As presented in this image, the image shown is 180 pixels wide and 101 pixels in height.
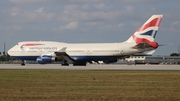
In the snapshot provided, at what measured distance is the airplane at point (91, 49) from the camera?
77625 mm

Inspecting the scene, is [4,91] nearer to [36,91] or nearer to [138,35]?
[36,91]

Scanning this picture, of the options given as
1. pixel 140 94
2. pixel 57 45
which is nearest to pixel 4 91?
pixel 140 94

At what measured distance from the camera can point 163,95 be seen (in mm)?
21766

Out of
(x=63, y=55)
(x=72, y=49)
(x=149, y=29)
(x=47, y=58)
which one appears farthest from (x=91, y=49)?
(x=149, y=29)

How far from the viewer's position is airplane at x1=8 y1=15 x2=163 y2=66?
3056 inches

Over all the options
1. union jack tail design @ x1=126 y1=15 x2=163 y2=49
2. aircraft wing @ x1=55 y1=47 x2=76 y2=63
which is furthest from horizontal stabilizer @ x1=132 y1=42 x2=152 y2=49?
aircraft wing @ x1=55 y1=47 x2=76 y2=63

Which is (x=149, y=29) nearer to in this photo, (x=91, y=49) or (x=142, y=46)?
(x=142, y=46)

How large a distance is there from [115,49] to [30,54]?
56.8 feet

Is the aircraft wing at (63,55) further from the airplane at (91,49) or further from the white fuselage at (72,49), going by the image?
the white fuselage at (72,49)

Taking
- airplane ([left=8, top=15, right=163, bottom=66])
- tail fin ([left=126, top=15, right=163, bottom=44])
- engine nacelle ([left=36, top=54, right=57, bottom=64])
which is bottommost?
engine nacelle ([left=36, top=54, right=57, bottom=64])

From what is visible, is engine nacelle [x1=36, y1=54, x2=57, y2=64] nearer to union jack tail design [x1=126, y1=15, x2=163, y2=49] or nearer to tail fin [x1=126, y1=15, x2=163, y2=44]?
union jack tail design [x1=126, y1=15, x2=163, y2=49]

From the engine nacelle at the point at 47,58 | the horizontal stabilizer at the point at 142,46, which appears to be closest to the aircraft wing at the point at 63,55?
the engine nacelle at the point at 47,58

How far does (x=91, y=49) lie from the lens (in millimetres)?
79750

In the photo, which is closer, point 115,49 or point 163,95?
point 163,95
